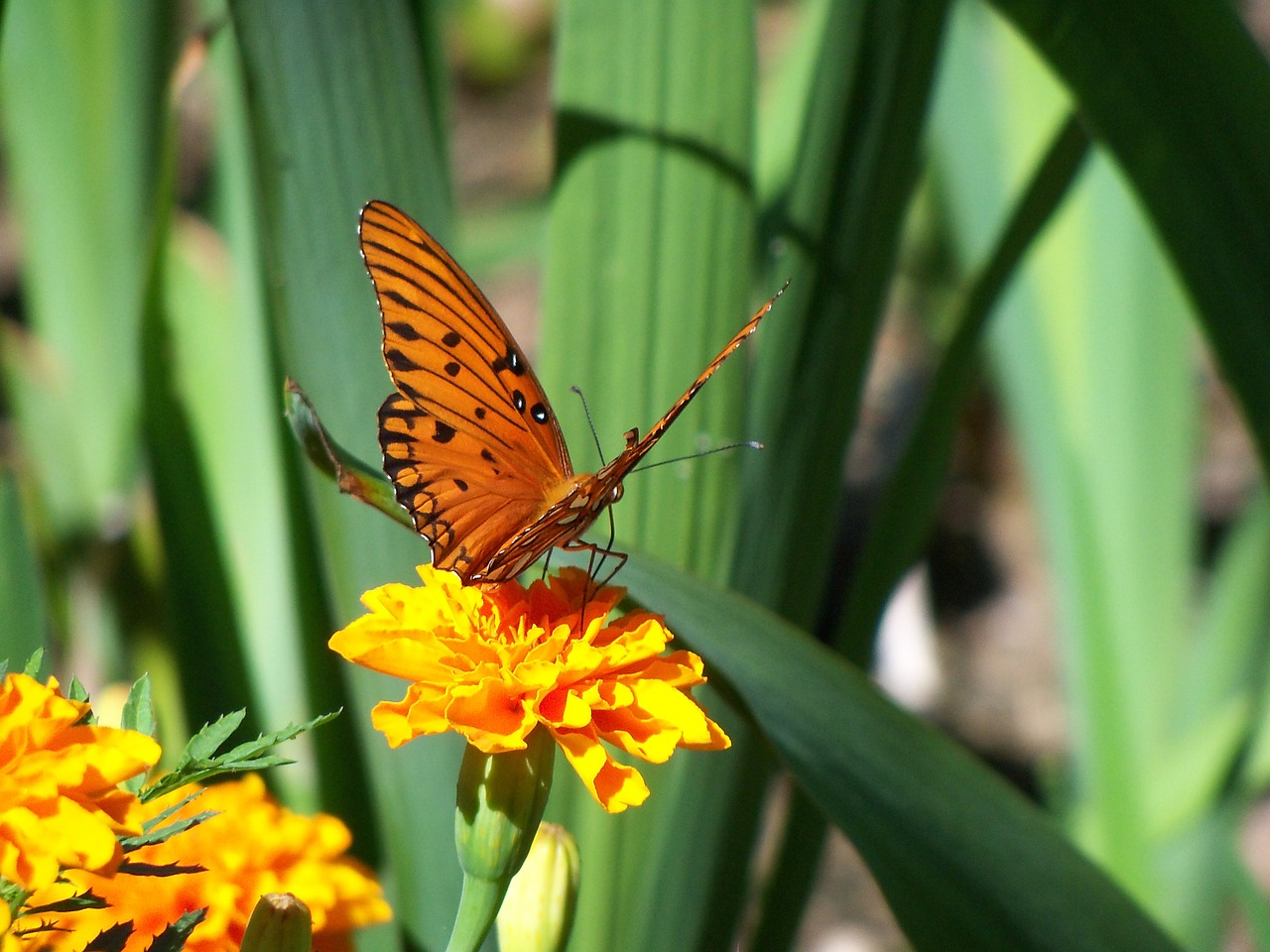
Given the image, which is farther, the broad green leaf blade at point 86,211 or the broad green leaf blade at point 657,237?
the broad green leaf blade at point 86,211

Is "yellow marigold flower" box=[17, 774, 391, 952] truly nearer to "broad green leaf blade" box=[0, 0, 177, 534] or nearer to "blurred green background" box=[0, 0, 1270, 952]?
"blurred green background" box=[0, 0, 1270, 952]

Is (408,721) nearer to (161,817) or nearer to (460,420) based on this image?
(161,817)

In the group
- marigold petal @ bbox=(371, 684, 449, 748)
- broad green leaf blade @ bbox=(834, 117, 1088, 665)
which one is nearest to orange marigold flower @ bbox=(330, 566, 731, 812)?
marigold petal @ bbox=(371, 684, 449, 748)

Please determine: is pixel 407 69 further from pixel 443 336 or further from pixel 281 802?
pixel 281 802

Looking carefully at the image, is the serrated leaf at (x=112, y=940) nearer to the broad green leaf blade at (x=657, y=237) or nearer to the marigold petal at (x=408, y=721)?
the marigold petal at (x=408, y=721)

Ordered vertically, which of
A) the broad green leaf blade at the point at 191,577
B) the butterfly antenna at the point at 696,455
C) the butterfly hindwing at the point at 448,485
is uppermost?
the butterfly antenna at the point at 696,455

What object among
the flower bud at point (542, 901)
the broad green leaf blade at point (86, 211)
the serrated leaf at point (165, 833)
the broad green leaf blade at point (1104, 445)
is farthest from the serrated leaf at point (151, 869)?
the broad green leaf blade at point (1104, 445)

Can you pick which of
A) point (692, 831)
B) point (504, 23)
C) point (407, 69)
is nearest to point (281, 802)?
point (692, 831)
